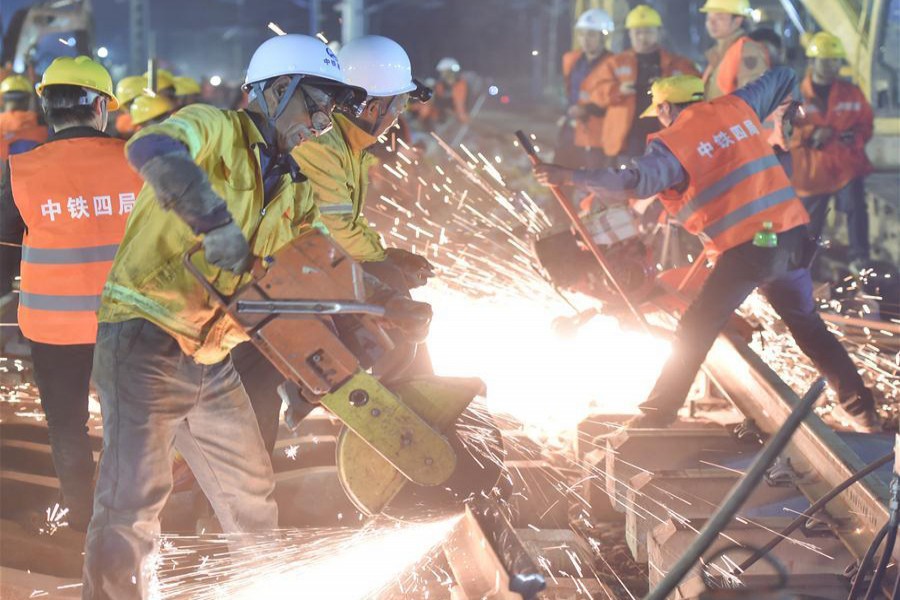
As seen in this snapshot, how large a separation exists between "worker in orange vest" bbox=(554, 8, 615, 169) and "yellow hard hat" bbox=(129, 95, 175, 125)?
402cm

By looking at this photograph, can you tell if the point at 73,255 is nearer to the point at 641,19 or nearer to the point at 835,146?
the point at 641,19

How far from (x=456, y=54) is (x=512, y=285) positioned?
102ft

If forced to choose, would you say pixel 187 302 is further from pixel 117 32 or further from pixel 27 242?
pixel 117 32

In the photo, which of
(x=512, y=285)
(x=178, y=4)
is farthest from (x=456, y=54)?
(x=512, y=285)

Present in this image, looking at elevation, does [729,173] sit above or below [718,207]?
above

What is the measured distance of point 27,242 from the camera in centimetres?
449

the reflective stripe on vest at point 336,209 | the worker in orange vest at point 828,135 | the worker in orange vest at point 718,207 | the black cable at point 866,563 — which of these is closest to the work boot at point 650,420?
the worker in orange vest at point 718,207

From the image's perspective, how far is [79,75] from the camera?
4.81 m

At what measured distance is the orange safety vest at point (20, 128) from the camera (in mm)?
8156

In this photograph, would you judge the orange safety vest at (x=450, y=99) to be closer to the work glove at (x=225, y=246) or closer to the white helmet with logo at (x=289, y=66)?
the white helmet with logo at (x=289, y=66)

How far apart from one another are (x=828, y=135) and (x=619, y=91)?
6.17 feet

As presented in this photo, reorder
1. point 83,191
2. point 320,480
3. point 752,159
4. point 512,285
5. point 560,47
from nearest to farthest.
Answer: point 83,191, point 320,480, point 752,159, point 512,285, point 560,47

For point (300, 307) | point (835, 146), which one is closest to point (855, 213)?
point (835, 146)

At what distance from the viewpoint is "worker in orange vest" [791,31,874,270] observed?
9414 millimetres
